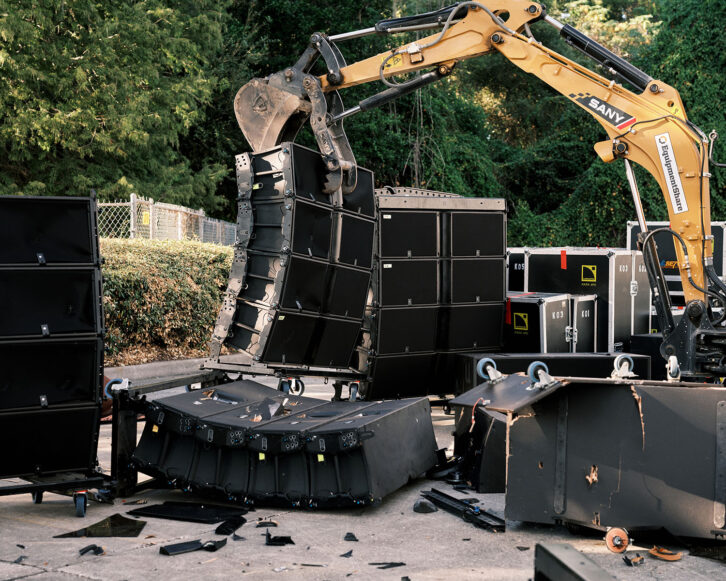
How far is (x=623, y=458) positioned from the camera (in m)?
5.95

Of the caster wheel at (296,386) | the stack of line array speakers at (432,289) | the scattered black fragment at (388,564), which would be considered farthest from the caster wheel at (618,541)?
the stack of line array speakers at (432,289)

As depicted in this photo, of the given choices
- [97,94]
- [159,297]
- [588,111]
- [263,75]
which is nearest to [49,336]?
[588,111]

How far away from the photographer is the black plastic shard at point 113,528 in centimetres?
612

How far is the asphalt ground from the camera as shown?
5379 millimetres

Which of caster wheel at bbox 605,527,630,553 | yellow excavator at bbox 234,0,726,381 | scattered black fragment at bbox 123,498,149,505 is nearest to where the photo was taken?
caster wheel at bbox 605,527,630,553

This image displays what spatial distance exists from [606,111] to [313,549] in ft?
21.6

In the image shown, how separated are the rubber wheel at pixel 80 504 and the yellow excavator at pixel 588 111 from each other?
5074 mm

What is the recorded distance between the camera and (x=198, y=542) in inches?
233

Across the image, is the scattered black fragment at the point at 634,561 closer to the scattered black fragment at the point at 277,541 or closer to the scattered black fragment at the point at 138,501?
the scattered black fragment at the point at 277,541

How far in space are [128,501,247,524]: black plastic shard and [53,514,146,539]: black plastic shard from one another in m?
0.18

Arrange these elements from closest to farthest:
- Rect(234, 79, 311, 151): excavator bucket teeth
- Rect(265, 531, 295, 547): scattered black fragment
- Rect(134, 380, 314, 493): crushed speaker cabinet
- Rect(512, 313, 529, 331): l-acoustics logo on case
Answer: Rect(265, 531, 295, 547): scattered black fragment → Rect(134, 380, 314, 493): crushed speaker cabinet → Rect(234, 79, 311, 151): excavator bucket teeth → Rect(512, 313, 529, 331): l-acoustics logo on case

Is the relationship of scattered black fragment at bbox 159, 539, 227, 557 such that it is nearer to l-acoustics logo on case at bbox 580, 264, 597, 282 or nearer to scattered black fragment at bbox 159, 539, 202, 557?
scattered black fragment at bbox 159, 539, 202, 557

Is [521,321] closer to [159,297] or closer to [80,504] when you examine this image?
[159,297]

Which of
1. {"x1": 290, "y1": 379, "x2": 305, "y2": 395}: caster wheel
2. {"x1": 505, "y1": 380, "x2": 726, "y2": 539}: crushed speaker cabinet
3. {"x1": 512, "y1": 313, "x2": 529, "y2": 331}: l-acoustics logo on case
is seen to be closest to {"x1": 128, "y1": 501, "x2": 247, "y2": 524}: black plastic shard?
{"x1": 505, "y1": 380, "x2": 726, "y2": 539}: crushed speaker cabinet
